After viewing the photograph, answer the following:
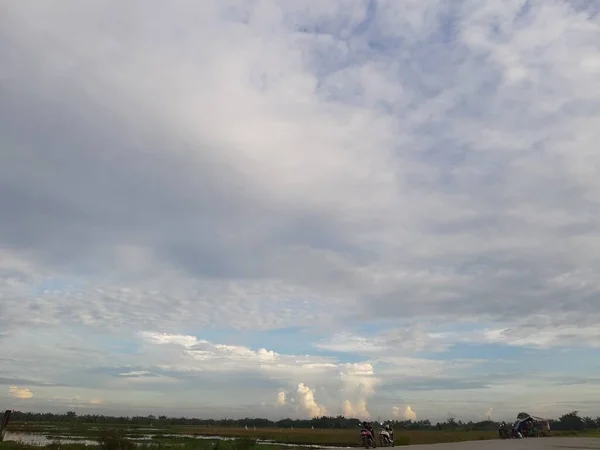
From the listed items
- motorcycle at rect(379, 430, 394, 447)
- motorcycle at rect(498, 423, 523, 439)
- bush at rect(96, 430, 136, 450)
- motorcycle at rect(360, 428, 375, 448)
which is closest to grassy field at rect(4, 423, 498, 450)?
motorcycle at rect(498, 423, 523, 439)

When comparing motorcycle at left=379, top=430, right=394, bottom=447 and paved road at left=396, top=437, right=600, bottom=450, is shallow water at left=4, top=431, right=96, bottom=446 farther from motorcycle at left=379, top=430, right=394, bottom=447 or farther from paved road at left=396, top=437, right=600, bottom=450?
paved road at left=396, top=437, right=600, bottom=450

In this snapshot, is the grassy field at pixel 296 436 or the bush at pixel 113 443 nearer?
the bush at pixel 113 443

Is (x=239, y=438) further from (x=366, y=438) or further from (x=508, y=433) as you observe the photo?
(x=508, y=433)

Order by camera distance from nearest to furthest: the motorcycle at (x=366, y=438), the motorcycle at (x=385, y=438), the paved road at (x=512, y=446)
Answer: the paved road at (x=512, y=446) < the motorcycle at (x=366, y=438) < the motorcycle at (x=385, y=438)

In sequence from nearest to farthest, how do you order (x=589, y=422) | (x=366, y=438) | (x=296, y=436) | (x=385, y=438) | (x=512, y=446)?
(x=366, y=438) → (x=512, y=446) → (x=385, y=438) → (x=296, y=436) → (x=589, y=422)

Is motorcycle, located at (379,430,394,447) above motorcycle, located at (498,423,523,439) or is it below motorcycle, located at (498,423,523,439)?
below

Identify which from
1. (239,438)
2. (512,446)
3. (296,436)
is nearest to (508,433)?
(512,446)

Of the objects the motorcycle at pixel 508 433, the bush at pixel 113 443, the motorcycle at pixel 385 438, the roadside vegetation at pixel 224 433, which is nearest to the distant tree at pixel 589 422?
the roadside vegetation at pixel 224 433

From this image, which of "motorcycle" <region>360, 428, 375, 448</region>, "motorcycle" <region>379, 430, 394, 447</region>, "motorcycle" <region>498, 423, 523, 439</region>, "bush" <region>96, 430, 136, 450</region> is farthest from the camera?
"motorcycle" <region>498, 423, 523, 439</region>

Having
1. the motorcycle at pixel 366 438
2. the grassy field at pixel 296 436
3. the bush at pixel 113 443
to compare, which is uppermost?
the grassy field at pixel 296 436

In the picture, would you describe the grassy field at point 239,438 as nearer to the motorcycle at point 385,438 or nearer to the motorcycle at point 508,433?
the motorcycle at point 508,433

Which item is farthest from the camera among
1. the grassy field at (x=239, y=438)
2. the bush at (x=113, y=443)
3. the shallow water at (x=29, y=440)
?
the shallow water at (x=29, y=440)

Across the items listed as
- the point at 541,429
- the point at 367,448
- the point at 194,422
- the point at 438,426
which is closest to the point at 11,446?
the point at 367,448

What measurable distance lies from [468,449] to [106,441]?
67.8 ft
